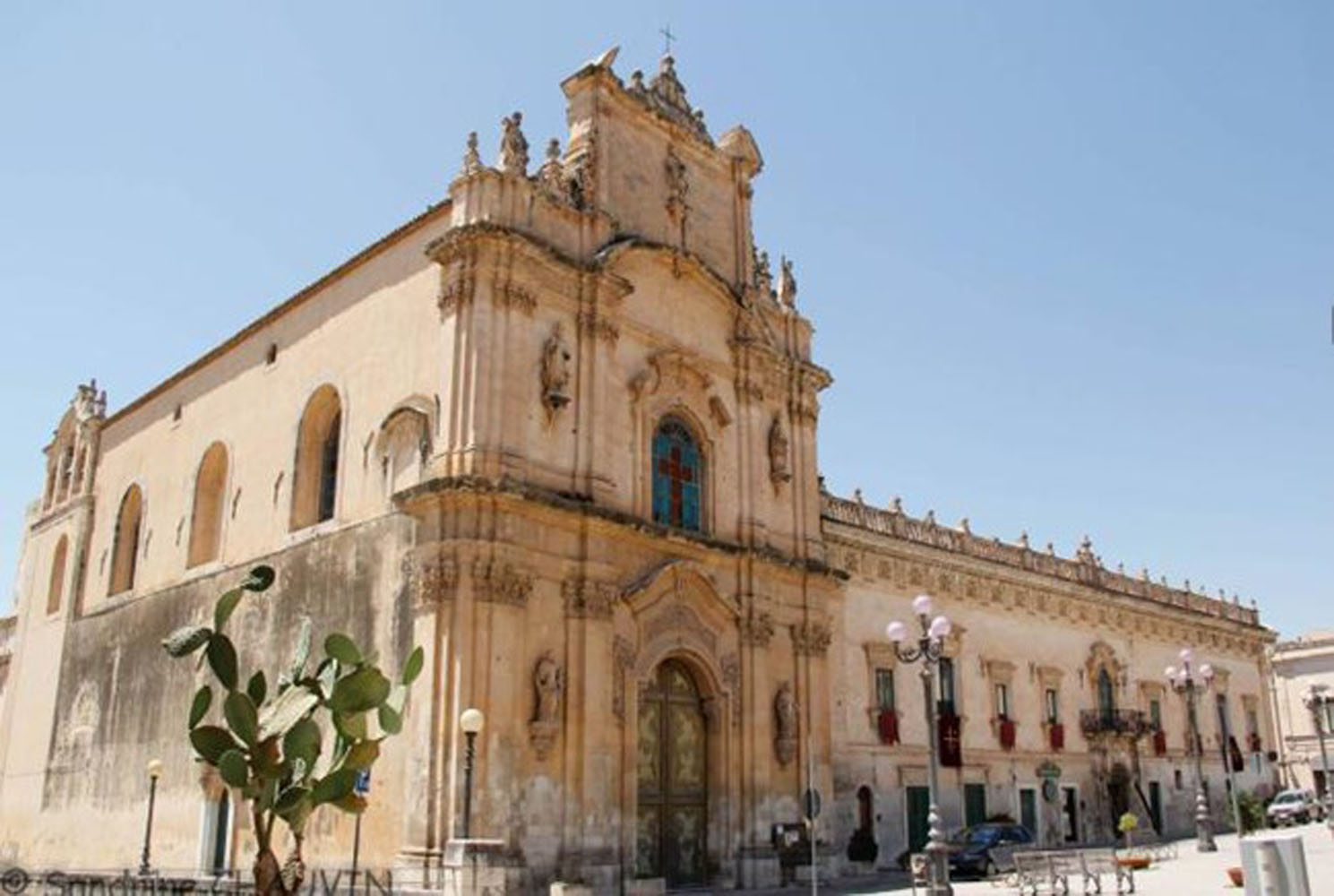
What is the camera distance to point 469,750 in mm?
20578

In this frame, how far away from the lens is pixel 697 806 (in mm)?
26141

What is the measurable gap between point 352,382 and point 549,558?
256 inches

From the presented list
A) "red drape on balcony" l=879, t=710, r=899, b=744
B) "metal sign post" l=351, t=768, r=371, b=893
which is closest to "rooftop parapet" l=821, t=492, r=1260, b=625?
"red drape on balcony" l=879, t=710, r=899, b=744

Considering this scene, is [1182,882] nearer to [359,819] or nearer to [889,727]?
[889,727]

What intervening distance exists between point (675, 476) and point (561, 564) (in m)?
4.64

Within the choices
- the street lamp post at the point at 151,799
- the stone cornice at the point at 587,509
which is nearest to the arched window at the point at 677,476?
the stone cornice at the point at 587,509

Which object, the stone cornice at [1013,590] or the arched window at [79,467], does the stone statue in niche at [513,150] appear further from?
the arched window at [79,467]

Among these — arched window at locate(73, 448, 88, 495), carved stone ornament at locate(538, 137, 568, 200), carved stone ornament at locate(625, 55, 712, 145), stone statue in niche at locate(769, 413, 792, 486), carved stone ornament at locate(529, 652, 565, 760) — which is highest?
carved stone ornament at locate(625, 55, 712, 145)

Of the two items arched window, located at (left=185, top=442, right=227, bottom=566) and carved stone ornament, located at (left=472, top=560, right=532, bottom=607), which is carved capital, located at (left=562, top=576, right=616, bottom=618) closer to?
carved stone ornament, located at (left=472, top=560, right=532, bottom=607)

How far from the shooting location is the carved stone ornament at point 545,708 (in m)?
22.5

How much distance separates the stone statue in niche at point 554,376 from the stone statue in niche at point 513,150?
3.53 metres

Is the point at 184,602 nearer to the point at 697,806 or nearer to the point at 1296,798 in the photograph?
the point at 697,806

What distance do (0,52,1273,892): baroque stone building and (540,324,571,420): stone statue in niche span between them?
0.09 m

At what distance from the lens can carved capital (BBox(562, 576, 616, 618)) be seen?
78.3ft
